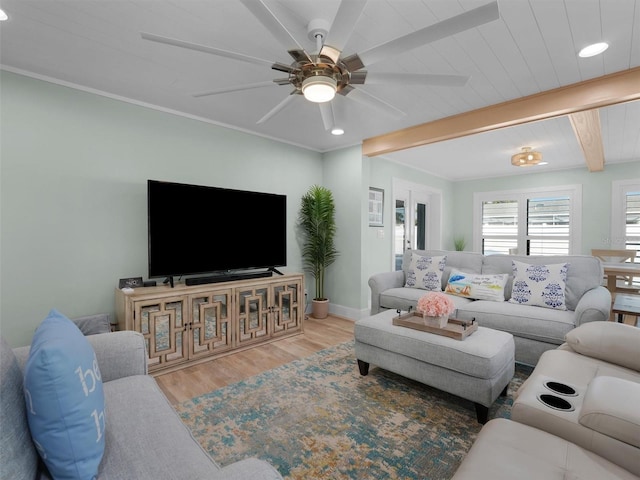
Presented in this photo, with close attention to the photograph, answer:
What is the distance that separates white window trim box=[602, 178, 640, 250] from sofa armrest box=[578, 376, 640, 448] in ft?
18.7

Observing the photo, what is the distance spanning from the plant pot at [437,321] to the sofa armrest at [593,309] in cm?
109

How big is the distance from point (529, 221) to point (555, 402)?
6178mm

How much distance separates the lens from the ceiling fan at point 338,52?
133cm

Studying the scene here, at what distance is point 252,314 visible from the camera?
329 cm

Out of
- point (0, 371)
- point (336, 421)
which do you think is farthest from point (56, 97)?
point (336, 421)

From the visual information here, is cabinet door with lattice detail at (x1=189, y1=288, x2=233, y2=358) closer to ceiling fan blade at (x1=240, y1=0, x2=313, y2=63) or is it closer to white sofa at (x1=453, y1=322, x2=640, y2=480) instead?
ceiling fan blade at (x1=240, y1=0, x2=313, y2=63)

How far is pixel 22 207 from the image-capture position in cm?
243

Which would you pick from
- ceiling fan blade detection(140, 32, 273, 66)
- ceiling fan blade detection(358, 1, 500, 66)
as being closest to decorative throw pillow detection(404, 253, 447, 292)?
ceiling fan blade detection(358, 1, 500, 66)

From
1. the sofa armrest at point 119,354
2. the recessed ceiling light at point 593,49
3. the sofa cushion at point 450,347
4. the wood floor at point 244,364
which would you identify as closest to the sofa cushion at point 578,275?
the sofa cushion at point 450,347

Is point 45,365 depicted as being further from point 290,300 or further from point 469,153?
point 469,153

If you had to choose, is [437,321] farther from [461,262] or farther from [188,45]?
[188,45]

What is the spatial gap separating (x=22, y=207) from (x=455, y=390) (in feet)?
11.3

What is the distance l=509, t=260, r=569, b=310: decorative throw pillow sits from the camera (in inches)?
111

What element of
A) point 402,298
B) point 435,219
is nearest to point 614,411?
point 402,298
